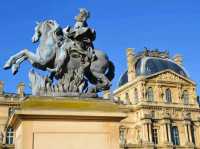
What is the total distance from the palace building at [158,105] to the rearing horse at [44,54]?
126ft

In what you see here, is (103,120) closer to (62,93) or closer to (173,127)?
(62,93)

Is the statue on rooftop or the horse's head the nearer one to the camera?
the statue on rooftop

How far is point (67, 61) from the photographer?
6.59 meters

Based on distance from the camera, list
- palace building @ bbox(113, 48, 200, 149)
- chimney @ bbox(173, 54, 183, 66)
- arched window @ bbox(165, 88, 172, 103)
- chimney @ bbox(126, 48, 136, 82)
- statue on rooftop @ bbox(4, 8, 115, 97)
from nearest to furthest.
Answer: statue on rooftop @ bbox(4, 8, 115, 97)
palace building @ bbox(113, 48, 200, 149)
arched window @ bbox(165, 88, 172, 103)
chimney @ bbox(126, 48, 136, 82)
chimney @ bbox(173, 54, 183, 66)

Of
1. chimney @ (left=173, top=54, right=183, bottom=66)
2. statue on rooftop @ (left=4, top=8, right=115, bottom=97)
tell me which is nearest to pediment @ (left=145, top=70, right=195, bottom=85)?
chimney @ (left=173, top=54, right=183, bottom=66)

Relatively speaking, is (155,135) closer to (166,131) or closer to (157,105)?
(166,131)

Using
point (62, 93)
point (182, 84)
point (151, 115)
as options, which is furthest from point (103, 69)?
point (182, 84)

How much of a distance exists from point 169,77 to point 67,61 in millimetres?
45973

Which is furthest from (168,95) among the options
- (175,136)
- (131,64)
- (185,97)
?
(131,64)

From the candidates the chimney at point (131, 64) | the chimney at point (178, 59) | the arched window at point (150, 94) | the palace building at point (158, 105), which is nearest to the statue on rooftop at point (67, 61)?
the palace building at point (158, 105)

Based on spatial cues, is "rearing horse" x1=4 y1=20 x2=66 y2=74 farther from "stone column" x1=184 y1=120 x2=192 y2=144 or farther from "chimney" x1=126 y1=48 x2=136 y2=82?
"chimney" x1=126 y1=48 x2=136 y2=82

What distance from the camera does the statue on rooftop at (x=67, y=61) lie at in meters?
6.42

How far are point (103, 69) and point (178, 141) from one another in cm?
4370

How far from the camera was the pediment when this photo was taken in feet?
166
